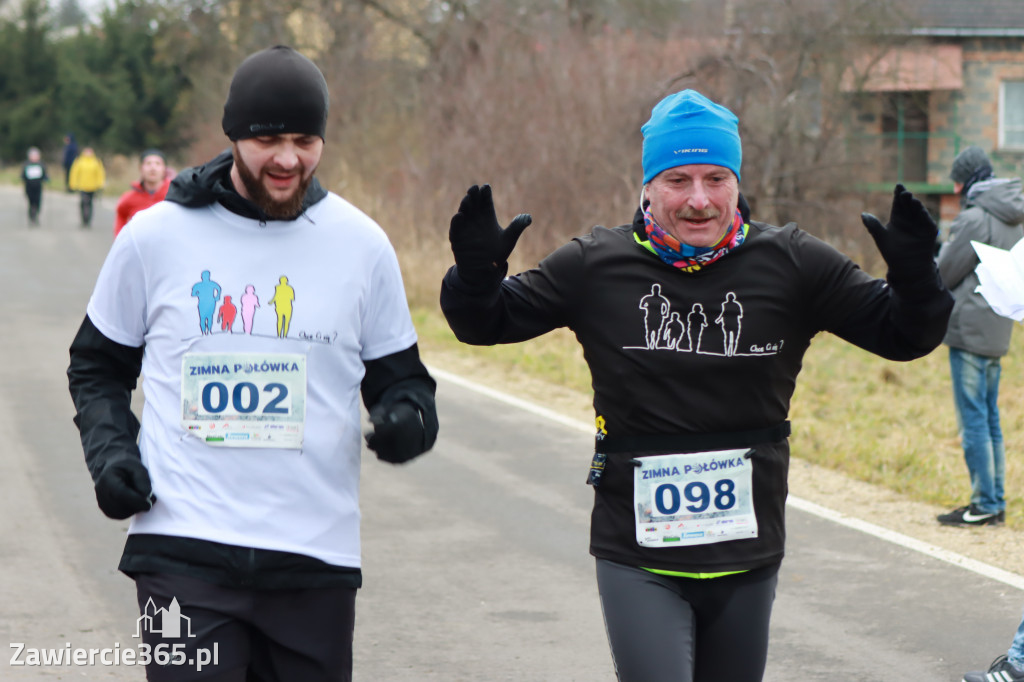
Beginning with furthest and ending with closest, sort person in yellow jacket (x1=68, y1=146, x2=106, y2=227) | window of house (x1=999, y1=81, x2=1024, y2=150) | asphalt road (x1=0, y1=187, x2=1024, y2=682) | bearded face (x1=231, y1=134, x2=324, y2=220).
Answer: window of house (x1=999, y1=81, x2=1024, y2=150) → person in yellow jacket (x1=68, y1=146, x2=106, y2=227) → asphalt road (x1=0, y1=187, x2=1024, y2=682) → bearded face (x1=231, y1=134, x2=324, y2=220)

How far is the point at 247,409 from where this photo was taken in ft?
9.96

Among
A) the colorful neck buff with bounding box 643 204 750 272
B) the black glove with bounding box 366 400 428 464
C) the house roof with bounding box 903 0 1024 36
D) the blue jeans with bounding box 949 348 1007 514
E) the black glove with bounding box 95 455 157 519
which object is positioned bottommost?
the blue jeans with bounding box 949 348 1007 514

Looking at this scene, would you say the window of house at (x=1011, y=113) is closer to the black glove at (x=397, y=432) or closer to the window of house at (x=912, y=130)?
the window of house at (x=912, y=130)

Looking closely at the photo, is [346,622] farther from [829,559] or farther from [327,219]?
[829,559]

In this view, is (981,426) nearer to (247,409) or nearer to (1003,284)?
(1003,284)

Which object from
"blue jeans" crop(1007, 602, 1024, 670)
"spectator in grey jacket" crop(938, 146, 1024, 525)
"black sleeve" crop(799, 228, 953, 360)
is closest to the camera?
"black sleeve" crop(799, 228, 953, 360)

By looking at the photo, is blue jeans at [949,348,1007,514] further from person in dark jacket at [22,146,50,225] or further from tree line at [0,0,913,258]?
person in dark jacket at [22,146,50,225]

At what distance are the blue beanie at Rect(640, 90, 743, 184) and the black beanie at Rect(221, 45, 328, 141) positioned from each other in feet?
2.67

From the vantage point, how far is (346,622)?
3.08 metres

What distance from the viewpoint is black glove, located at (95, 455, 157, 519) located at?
2.93 meters

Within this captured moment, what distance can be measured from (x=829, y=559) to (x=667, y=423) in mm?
3931

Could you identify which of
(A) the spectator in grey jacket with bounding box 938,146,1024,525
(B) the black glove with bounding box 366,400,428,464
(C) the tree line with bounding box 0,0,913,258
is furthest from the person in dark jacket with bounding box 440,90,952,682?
(C) the tree line with bounding box 0,0,913,258

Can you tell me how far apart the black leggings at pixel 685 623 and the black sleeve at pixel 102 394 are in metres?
1.18

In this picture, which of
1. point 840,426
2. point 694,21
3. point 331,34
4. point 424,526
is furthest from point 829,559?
point 331,34
